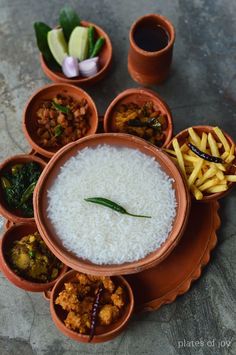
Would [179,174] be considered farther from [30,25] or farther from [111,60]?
[30,25]

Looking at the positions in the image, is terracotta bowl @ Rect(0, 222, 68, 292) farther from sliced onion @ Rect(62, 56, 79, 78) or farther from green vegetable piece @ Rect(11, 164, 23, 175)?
sliced onion @ Rect(62, 56, 79, 78)

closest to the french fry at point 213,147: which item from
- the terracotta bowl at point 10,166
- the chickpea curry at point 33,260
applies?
the terracotta bowl at point 10,166

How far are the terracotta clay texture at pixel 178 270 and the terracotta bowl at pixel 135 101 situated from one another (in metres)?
0.55

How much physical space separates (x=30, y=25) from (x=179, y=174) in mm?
1633

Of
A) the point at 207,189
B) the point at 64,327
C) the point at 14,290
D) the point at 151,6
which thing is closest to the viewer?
Answer: the point at 64,327

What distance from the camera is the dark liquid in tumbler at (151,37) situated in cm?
293

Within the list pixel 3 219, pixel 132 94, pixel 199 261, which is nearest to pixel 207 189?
pixel 199 261

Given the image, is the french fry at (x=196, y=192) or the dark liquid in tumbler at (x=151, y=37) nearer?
the french fry at (x=196, y=192)

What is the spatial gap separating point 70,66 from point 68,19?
1.12 feet

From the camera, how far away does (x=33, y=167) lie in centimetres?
277

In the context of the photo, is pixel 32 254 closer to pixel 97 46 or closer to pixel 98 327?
pixel 98 327

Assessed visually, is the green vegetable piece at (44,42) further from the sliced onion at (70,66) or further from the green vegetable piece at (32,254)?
the green vegetable piece at (32,254)

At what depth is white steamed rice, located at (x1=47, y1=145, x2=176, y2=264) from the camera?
8.20 ft

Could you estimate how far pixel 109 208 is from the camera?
2533mm
